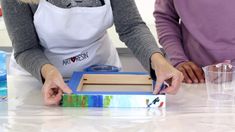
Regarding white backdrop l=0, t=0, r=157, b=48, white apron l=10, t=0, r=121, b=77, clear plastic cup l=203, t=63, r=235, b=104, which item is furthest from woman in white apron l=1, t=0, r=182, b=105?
white backdrop l=0, t=0, r=157, b=48

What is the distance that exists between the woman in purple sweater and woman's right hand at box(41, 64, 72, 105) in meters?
0.41

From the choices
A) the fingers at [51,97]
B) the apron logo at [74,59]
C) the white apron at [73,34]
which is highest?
the white apron at [73,34]

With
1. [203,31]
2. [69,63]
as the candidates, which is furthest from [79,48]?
[203,31]

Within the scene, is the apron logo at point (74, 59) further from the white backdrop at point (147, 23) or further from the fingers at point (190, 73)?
the white backdrop at point (147, 23)

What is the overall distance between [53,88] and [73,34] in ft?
0.76

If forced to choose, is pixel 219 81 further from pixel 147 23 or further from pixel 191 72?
pixel 147 23

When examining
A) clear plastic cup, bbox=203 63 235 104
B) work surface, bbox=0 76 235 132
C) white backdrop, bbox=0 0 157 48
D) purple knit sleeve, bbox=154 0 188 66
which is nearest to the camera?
work surface, bbox=0 76 235 132

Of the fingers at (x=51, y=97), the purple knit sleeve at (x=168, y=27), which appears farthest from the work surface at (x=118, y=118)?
the purple knit sleeve at (x=168, y=27)

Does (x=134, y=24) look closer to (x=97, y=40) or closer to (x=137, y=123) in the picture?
(x=97, y=40)

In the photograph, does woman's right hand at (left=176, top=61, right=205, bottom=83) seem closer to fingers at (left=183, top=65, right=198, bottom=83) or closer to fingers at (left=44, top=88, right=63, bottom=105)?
fingers at (left=183, top=65, right=198, bottom=83)

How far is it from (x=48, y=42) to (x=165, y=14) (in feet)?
1.40

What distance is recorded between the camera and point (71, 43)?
124cm

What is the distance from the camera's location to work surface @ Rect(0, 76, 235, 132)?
0.88 m

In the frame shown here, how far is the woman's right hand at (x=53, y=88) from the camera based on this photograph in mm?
988
